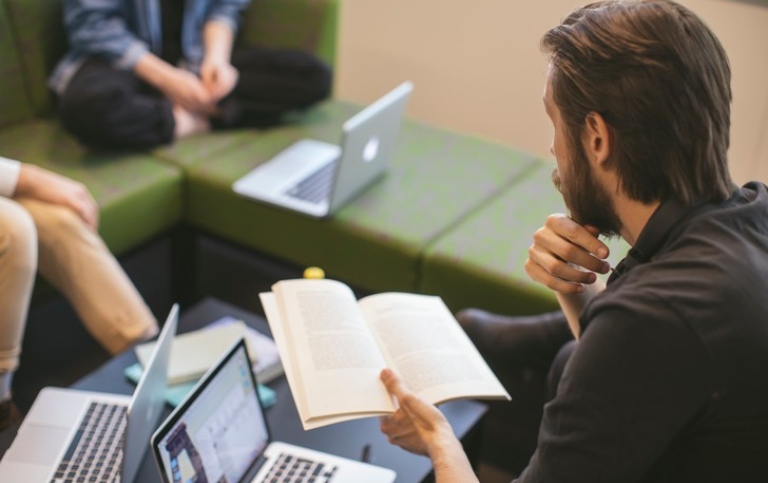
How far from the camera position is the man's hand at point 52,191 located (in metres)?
1.97

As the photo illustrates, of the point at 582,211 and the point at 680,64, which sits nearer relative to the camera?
the point at 680,64

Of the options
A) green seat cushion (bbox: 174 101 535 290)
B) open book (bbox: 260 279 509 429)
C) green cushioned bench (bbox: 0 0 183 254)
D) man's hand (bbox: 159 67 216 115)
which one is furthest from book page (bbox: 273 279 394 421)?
man's hand (bbox: 159 67 216 115)

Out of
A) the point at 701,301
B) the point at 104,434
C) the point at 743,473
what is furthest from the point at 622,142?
the point at 104,434

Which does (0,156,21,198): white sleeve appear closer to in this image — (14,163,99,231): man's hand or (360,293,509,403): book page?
(14,163,99,231): man's hand

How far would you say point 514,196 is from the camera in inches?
93.0

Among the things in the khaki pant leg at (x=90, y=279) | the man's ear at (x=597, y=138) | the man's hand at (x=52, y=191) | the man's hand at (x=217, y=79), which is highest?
the man's ear at (x=597, y=138)

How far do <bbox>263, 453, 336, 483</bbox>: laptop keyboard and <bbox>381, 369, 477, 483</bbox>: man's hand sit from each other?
0.12 meters

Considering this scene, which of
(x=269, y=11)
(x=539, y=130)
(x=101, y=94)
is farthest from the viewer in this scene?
(x=539, y=130)

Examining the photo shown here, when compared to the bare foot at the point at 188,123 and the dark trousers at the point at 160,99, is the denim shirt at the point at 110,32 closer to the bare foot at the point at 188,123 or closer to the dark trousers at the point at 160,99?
the dark trousers at the point at 160,99

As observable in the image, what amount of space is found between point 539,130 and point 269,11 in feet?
3.07

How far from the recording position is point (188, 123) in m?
2.54

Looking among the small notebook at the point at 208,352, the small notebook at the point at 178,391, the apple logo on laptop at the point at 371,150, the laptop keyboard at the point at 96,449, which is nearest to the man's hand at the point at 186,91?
the apple logo on laptop at the point at 371,150

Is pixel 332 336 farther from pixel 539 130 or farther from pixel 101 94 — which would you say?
pixel 539 130

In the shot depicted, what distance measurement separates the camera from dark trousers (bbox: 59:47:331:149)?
234cm
